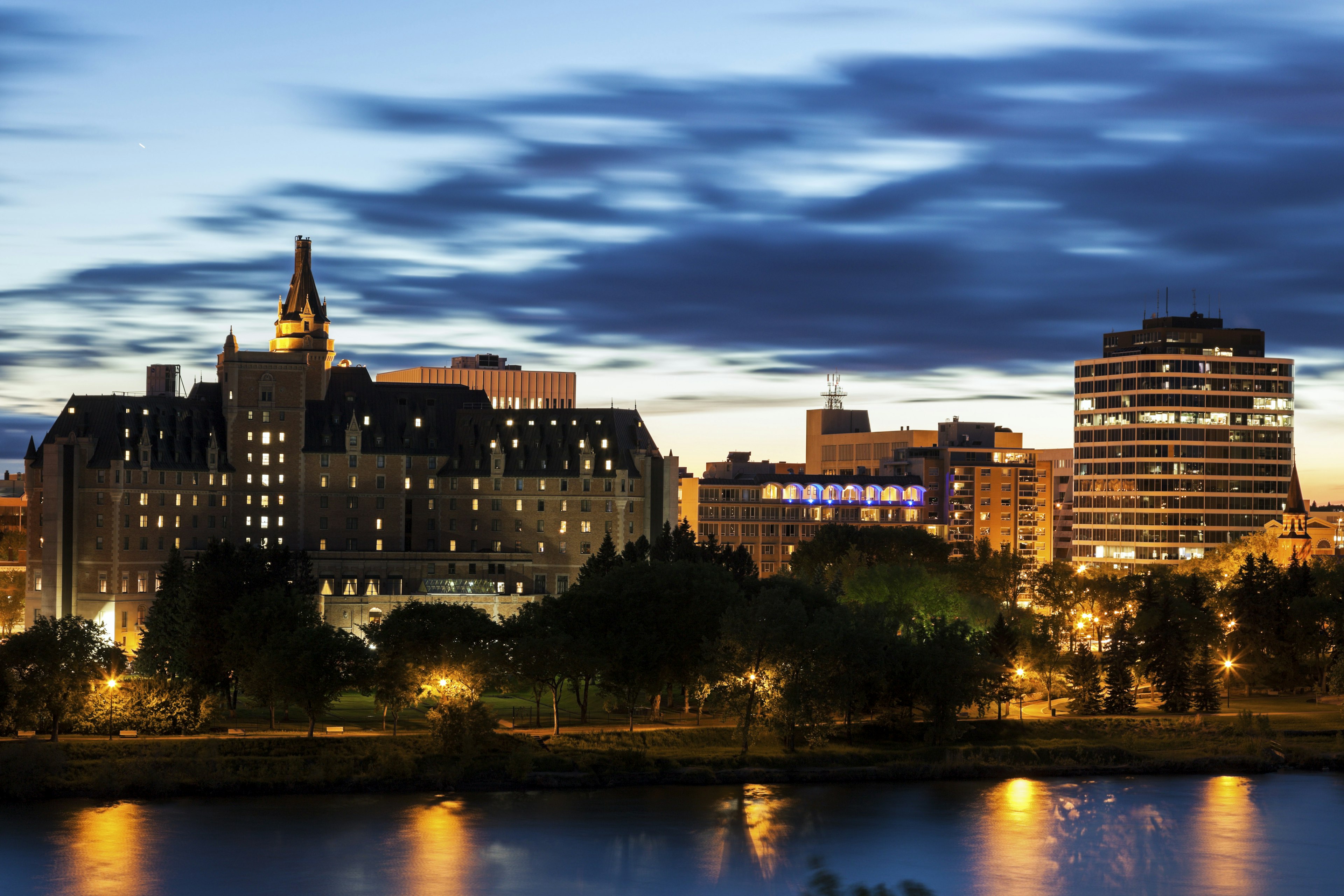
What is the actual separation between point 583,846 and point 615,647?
91.5 ft

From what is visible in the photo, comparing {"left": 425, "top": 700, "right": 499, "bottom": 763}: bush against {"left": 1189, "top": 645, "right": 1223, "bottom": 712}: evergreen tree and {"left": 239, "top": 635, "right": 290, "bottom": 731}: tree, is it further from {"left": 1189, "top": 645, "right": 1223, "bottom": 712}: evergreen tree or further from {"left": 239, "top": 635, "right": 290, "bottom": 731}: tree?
{"left": 1189, "top": 645, "right": 1223, "bottom": 712}: evergreen tree

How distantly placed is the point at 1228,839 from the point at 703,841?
1196 inches

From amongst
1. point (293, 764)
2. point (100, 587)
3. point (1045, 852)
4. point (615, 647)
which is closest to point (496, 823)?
point (293, 764)

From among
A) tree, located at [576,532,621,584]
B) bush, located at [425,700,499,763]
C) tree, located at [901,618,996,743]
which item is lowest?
bush, located at [425,700,499,763]

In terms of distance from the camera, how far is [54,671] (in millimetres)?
115688

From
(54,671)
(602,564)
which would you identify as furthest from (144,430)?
(54,671)

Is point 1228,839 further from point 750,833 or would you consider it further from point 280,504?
point 280,504

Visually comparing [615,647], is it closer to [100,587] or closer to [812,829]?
[812,829]

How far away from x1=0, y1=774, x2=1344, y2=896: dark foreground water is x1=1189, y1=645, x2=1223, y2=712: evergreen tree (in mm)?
16965

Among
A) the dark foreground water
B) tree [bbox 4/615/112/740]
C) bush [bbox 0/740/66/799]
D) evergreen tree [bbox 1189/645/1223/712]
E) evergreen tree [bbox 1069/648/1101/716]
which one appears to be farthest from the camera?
evergreen tree [bbox 1189/645/1223/712]

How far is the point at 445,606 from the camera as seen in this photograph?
5108 inches

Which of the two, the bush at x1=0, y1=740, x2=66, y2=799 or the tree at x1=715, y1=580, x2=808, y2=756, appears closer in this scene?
the bush at x1=0, y1=740, x2=66, y2=799

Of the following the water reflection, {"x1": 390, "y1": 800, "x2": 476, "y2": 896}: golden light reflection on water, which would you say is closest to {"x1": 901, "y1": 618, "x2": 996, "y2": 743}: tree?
the water reflection

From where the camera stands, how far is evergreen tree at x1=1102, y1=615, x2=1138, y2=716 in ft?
432
